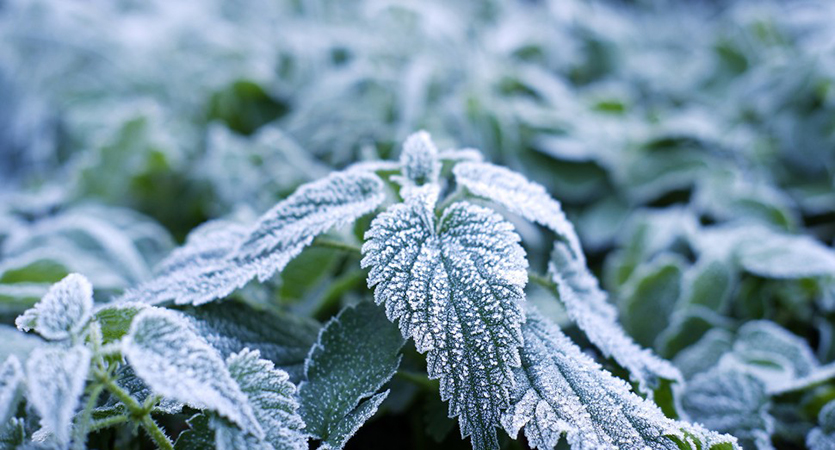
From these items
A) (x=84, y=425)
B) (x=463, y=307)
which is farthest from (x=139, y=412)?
(x=463, y=307)

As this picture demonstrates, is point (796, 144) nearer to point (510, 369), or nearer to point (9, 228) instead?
point (510, 369)

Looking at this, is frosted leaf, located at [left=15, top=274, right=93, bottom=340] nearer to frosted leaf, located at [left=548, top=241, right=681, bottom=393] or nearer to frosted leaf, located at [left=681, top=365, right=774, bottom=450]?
frosted leaf, located at [left=548, top=241, right=681, bottom=393]

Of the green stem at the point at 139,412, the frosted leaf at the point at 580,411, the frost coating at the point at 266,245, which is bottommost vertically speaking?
the frosted leaf at the point at 580,411

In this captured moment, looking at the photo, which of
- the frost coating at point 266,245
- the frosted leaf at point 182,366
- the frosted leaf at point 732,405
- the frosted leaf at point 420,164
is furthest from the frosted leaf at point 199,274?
the frosted leaf at point 732,405

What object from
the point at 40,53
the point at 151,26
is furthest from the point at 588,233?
the point at 40,53


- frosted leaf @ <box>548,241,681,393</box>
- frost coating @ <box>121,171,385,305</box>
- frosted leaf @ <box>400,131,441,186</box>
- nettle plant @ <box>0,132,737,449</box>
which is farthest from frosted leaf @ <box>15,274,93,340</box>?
frosted leaf @ <box>548,241,681,393</box>

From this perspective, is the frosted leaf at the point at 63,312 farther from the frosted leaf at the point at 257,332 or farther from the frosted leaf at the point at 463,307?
the frosted leaf at the point at 463,307

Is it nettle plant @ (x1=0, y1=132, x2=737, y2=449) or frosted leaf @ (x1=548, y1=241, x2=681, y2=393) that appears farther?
frosted leaf @ (x1=548, y1=241, x2=681, y2=393)
